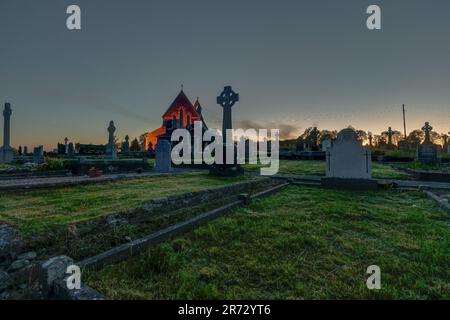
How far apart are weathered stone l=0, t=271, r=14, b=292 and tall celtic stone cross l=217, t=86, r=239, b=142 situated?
11.9 meters

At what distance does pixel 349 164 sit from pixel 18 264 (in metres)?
10.9

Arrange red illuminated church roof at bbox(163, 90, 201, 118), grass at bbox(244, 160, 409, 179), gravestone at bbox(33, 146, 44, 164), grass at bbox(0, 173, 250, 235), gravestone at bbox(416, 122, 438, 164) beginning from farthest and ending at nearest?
red illuminated church roof at bbox(163, 90, 201, 118) → gravestone at bbox(33, 146, 44, 164) → gravestone at bbox(416, 122, 438, 164) → grass at bbox(244, 160, 409, 179) → grass at bbox(0, 173, 250, 235)

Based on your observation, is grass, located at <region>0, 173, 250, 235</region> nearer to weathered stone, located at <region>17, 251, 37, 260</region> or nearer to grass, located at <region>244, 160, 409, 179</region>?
weathered stone, located at <region>17, 251, 37, 260</region>

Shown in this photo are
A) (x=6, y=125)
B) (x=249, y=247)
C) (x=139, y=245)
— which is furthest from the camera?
(x=6, y=125)

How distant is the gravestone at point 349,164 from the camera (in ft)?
31.6

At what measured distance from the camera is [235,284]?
106 inches

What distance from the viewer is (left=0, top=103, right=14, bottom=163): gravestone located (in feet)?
61.5

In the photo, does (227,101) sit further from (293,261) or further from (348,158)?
(293,261)

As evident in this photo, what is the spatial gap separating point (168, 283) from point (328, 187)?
29.4ft

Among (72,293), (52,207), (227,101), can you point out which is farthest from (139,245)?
(227,101)

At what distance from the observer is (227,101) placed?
14.1 meters

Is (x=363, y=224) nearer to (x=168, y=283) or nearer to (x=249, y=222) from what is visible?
(x=249, y=222)

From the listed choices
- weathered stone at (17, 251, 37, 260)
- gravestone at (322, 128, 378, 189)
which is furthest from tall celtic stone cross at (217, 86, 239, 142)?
weathered stone at (17, 251, 37, 260)

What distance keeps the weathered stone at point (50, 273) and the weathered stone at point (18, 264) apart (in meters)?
0.81
